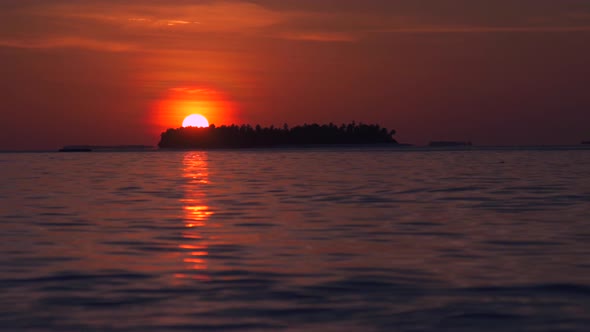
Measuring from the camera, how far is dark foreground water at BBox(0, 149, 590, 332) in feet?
41.0

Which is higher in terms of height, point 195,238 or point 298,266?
point 298,266

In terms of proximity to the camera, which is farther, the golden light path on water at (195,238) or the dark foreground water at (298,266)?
the golden light path on water at (195,238)

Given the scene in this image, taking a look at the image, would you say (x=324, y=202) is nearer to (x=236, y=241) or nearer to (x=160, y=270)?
(x=236, y=241)

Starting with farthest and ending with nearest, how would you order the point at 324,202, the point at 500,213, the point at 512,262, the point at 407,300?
the point at 324,202, the point at 500,213, the point at 512,262, the point at 407,300

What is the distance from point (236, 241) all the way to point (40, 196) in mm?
20610

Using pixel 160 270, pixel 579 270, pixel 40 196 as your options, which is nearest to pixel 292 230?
pixel 160 270

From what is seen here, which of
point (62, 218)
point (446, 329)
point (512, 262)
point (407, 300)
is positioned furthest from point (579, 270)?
point (62, 218)

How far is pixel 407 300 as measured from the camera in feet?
44.7

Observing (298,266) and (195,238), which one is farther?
(195,238)

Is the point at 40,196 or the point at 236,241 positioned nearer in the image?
the point at 236,241

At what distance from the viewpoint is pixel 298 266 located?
17.2 metres

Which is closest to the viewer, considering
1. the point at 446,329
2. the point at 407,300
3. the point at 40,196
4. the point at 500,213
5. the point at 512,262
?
the point at 446,329

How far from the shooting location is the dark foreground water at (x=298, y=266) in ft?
41.0

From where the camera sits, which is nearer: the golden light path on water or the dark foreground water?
the dark foreground water
